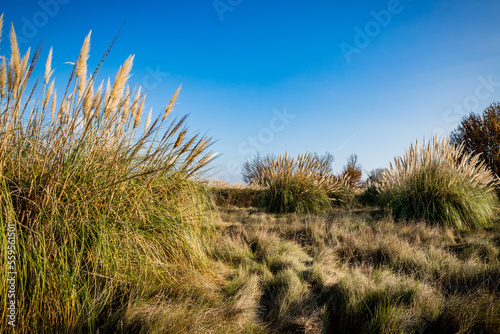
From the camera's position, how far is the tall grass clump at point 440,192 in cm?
488

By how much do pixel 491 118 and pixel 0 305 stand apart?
1647 cm

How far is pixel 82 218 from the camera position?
175cm

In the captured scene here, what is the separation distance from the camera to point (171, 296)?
6.22ft

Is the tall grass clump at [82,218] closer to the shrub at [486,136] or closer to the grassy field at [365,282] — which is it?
the grassy field at [365,282]

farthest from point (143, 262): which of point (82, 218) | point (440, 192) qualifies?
point (440, 192)

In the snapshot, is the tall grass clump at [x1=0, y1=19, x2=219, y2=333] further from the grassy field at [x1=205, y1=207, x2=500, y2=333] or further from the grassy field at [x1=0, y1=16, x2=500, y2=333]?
the grassy field at [x1=205, y1=207, x2=500, y2=333]

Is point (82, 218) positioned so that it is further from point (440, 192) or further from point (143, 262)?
point (440, 192)

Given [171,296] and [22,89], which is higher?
[22,89]

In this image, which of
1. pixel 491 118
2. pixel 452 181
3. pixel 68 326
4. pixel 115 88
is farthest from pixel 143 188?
pixel 491 118

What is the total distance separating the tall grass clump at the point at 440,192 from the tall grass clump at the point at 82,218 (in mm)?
4223

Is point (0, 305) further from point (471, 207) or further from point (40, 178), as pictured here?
point (471, 207)

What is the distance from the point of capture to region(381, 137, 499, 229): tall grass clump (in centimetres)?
488

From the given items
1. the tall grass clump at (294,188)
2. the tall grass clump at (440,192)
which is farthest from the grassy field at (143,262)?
the tall grass clump at (294,188)

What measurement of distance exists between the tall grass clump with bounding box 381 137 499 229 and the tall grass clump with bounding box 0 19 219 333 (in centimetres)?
422
